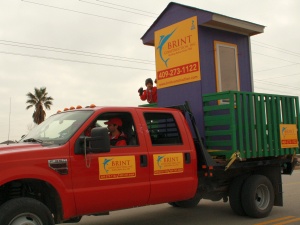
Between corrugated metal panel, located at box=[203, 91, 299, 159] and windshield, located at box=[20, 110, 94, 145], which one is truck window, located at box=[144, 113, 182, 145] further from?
windshield, located at box=[20, 110, 94, 145]

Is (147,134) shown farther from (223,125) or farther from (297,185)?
(297,185)

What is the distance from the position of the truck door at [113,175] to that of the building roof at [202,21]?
9.97 ft

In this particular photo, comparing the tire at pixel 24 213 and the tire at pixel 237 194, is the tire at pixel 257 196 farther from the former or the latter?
the tire at pixel 24 213

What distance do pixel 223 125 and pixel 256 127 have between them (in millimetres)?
749

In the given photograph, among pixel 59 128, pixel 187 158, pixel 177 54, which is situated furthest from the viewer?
pixel 177 54

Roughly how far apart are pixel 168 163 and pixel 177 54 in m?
3.13

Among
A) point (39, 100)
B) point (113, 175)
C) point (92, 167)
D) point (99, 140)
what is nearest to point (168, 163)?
point (113, 175)

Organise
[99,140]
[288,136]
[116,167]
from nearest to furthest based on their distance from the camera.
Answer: [99,140]
[116,167]
[288,136]

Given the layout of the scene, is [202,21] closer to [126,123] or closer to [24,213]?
[126,123]

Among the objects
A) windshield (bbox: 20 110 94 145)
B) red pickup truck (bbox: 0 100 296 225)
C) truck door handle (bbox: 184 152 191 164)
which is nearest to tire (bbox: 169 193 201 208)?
red pickup truck (bbox: 0 100 296 225)

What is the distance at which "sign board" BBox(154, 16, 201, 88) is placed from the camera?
8164 mm

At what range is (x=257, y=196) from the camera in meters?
7.55

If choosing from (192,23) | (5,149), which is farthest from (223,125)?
(5,149)

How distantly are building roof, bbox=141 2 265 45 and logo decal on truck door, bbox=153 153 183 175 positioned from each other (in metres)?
3.15
